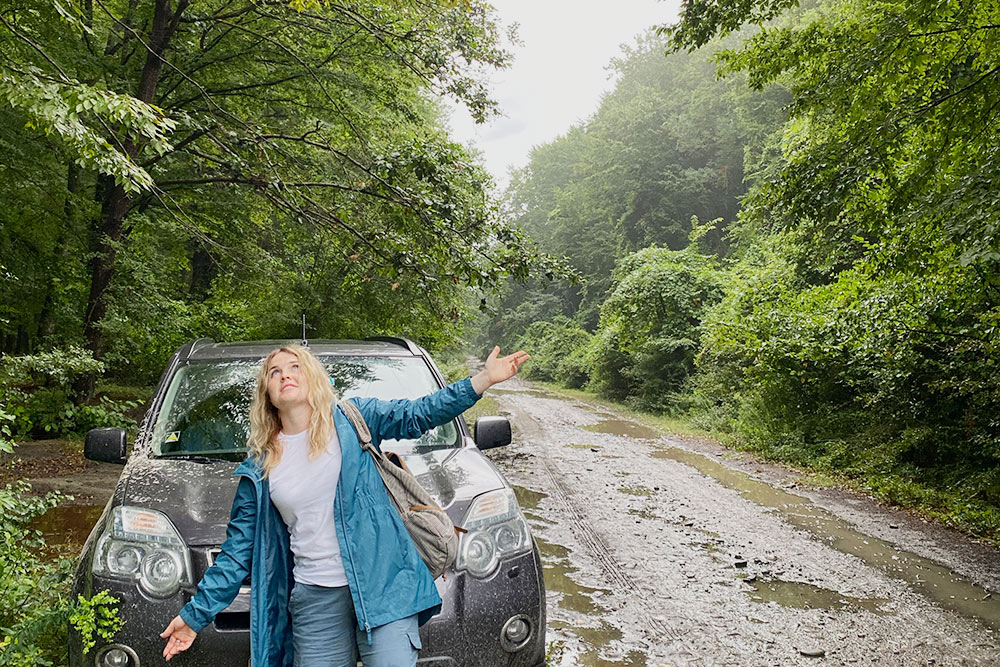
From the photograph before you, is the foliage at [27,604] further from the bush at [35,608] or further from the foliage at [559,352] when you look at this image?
the foliage at [559,352]

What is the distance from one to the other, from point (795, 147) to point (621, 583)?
1470 cm

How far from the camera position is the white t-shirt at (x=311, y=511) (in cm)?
232

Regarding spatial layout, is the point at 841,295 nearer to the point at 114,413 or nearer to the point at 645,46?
the point at 114,413

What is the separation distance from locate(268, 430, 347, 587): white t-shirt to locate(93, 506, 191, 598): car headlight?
2.38 feet

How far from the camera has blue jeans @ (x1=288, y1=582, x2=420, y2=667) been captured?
2295 mm

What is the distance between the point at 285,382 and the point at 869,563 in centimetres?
591

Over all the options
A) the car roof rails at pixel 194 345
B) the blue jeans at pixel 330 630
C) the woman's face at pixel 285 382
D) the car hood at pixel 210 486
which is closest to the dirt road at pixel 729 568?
the car hood at pixel 210 486

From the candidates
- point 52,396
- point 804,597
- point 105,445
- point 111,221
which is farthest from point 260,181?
point 804,597

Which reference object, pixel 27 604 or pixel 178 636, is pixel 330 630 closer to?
pixel 178 636

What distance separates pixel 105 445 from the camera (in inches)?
137

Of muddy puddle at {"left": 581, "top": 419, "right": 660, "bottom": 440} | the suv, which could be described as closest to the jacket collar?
the suv

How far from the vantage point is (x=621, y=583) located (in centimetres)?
534

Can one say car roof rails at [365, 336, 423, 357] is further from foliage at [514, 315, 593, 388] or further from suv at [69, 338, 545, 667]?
foliage at [514, 315, 593, 388]

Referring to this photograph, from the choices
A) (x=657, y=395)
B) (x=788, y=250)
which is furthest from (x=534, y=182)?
(x=788, y=250)
